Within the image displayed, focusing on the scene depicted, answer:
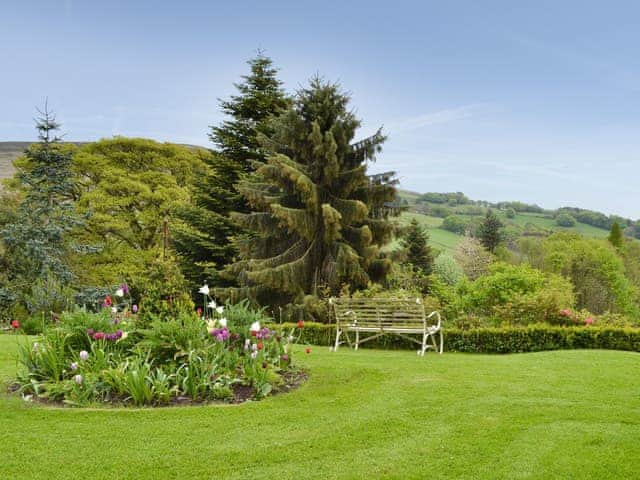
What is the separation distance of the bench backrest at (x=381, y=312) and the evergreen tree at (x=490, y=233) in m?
35.9

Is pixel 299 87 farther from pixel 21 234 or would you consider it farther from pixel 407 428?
pixel 407 428

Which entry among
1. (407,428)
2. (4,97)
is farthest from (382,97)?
(407,428)

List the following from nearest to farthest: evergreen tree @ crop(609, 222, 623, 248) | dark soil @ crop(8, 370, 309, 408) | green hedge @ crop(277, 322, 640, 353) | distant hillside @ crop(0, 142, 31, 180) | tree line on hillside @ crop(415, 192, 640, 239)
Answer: dark soil @ crop(8, 370, 309, 408), green hedge @ crop(277, 322, 640, 353), distant hillside @ crop(0, 142, 31, 180), evergreen tree @ crop(609, 222, 623, 248), tree line on hillside @ crop(415, 192, 640, 239)

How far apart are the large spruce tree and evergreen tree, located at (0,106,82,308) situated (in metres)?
6.01

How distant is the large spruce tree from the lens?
52.9 ft

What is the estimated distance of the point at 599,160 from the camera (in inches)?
957

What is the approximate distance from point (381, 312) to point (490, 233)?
37.2 metres

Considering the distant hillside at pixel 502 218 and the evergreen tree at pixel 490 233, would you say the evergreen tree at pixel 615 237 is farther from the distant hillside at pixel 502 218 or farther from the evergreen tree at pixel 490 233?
the evergreen tree at pixel 490 233

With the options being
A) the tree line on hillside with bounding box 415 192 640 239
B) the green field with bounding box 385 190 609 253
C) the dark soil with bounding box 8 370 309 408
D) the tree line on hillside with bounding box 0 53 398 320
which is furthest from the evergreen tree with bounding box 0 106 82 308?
the tree line on hillside with bounding box 415 192 640 239

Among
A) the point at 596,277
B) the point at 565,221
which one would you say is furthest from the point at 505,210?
the point at 596,277

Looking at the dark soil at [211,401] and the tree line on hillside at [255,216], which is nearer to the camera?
the dark soil at [211,401]

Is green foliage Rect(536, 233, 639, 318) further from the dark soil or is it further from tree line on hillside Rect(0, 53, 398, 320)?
the dark soil

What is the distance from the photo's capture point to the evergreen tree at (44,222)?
17.3 m

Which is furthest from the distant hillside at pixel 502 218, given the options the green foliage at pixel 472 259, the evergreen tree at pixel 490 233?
the green foliage at pixel 472 259
